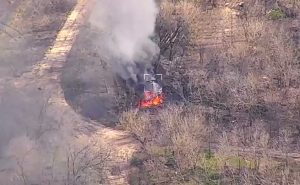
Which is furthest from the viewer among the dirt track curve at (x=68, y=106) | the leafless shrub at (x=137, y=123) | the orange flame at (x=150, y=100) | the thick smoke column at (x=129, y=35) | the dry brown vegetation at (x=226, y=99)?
the thick smoke column at (x=129, y=35)

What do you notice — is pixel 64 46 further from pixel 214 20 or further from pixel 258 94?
pixel 258 94

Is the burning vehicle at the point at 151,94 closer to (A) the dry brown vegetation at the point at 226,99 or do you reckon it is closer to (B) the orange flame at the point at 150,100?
(B) the orange flame at the point at 150,100

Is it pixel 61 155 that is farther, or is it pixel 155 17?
pixel 155 17

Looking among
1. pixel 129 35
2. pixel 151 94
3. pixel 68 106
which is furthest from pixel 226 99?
pixel 68 106

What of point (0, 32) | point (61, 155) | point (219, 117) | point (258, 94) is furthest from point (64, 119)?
point (0, 32)


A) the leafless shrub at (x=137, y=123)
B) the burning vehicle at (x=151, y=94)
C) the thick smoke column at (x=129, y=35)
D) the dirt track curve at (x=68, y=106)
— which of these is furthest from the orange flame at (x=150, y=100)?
the dirt track curve at (x=68, y=106)

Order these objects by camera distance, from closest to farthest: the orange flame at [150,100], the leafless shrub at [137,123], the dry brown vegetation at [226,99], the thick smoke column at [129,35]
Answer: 1. the dry brown vegetation at [226,99]
2. the leafless shrub at [137,123]
3. the orange flame at [150,100]
4. the thick smoke column at [129,35]

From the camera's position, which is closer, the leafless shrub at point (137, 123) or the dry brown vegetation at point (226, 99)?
the dry brown vegetation at point (226, 99)

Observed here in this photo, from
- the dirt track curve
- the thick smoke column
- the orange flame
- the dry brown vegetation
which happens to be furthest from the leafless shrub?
the thick smoke column
